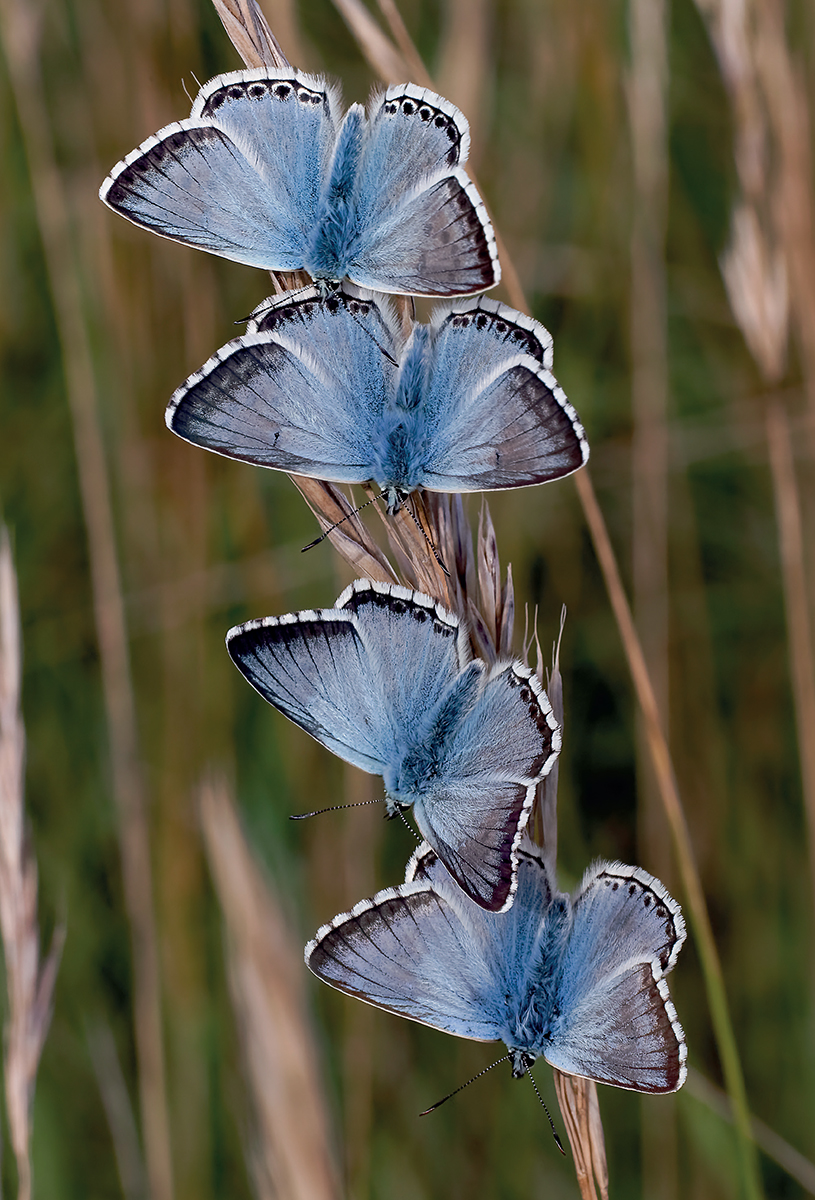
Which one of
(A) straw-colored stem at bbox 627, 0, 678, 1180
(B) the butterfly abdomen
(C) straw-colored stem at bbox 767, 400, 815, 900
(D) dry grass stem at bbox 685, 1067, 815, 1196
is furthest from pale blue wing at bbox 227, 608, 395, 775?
(A) straw-colored stem at bbox 627, 0, 678, 1180

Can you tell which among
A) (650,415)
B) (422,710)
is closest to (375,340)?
(422,710)

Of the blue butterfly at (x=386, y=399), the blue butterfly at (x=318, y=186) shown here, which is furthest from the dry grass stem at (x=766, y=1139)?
the blue butterfly at (x=318, y=186)

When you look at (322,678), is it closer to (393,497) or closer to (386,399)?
(393,497)

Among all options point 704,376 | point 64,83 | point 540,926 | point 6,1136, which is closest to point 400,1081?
point 6,1136

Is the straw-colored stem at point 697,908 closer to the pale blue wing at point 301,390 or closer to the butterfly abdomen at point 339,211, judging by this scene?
the pale blue wing at point 301,390

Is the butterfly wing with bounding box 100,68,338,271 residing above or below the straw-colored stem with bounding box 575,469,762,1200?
above

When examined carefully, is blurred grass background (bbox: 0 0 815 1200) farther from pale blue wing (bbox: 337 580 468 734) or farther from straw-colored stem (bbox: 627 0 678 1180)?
pale blue wing (bbox: 337 580 468 734)
